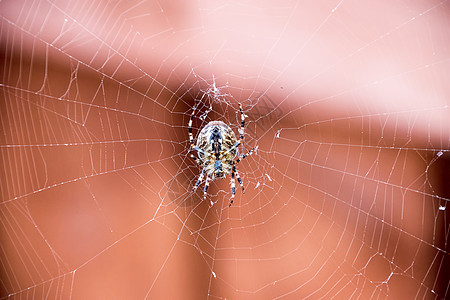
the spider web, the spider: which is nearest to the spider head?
the spider

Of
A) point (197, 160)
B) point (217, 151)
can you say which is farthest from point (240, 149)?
point (197, 160)

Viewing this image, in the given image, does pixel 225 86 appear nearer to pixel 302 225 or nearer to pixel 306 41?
pixel 306 41

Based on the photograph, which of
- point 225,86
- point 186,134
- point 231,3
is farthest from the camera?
point 186,134

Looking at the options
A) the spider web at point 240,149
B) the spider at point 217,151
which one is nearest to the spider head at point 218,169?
the spider at point 217,151

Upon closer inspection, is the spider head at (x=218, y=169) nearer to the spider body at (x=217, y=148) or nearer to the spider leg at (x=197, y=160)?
the spider body at (x=217, y=148)

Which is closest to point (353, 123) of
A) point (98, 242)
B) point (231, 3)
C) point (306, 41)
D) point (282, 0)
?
point (306, 41)

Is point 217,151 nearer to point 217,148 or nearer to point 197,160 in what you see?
point 217,148
